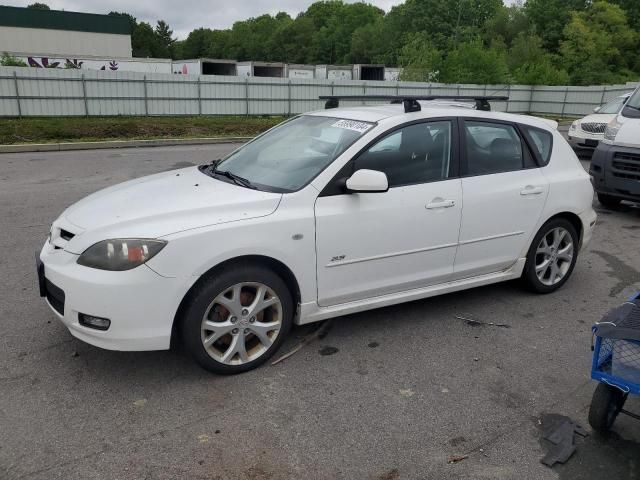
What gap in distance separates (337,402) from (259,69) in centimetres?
4706

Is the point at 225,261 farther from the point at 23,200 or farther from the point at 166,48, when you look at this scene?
the point at 166,48

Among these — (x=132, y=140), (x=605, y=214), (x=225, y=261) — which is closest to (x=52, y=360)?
(x=225, y=261)

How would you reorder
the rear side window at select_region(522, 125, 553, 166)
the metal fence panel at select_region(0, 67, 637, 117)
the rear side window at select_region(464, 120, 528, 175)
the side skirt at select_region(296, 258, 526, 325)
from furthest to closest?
the metal fence panel at select_region(0, 67, 637, 117)
the rear side window at select_region(522, 125, 553, 166)
the rear side window at select_region(464, 120, 528, 175)
the side skirt at select_region(296, 258, 526, 325)

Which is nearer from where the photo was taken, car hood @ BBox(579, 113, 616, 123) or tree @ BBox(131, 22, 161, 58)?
car hood @ BBox(579, 113, 616, 123)

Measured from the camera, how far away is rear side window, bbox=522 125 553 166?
4.73 metres

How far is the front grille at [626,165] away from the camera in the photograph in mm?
7532

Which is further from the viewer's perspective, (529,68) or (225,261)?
(529,68)

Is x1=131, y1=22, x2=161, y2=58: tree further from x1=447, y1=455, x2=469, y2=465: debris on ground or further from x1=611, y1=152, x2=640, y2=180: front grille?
x1=447, y1=455, x2=469, y2=465: debris on ground

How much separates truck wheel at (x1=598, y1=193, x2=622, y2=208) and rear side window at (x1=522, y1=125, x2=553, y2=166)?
442 centimetres

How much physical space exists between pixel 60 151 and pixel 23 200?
7.74 m

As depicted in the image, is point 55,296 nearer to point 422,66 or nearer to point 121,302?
point 121,302

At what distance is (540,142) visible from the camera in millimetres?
4801

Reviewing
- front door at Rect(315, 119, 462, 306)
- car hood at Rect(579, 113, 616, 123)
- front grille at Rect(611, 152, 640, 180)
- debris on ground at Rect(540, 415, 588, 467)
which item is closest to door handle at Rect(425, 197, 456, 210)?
front door at Rect(315, 119, 462, 306)

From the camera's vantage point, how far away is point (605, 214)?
8.43 metres
